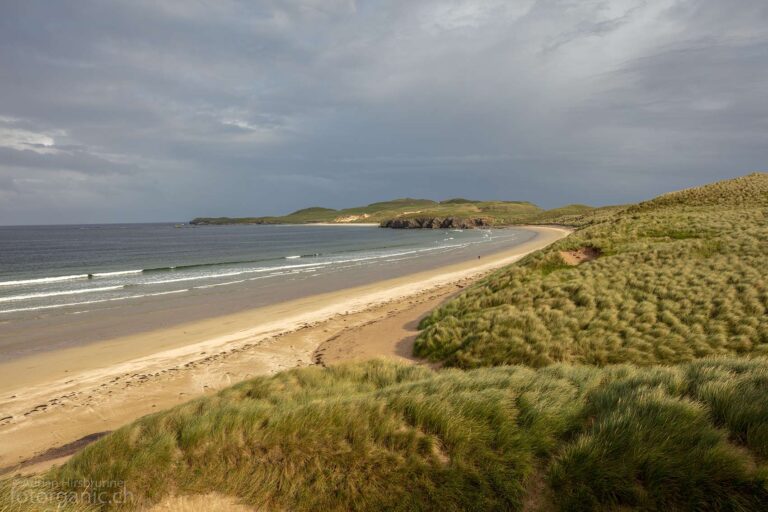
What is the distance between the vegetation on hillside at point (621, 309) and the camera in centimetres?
1041

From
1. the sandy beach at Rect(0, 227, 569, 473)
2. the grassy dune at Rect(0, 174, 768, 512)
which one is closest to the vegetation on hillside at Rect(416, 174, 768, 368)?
the sandy beach at Rect(0, 227, 569, 473)

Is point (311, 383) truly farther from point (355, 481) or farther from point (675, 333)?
point (675, 333)

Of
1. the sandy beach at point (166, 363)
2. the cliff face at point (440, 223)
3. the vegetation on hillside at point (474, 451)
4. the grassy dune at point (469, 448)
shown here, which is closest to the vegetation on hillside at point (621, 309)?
the sandy beach at point (166, 363)

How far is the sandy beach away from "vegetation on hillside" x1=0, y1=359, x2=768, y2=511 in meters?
4.38

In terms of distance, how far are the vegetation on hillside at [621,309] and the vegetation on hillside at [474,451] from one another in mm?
5228

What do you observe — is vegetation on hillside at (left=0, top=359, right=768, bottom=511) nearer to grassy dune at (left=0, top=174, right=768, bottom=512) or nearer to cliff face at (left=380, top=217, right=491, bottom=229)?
grassy dune at (left=0, top=174, right=768, bottom=512)

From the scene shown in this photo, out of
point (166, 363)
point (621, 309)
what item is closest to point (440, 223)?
point (621, 309)

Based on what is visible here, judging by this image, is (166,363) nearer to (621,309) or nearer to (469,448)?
(469,448)

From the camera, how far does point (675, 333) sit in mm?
10797

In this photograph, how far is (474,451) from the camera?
14.8 ft

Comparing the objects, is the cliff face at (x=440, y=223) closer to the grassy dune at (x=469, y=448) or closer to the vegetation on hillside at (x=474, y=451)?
the grassy dune at (x=469, y=448)

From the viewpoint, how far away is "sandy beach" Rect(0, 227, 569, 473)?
909 cm

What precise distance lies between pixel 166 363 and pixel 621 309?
15256 mm

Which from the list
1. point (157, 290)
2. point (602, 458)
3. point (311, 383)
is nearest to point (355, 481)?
point (602, 458)
